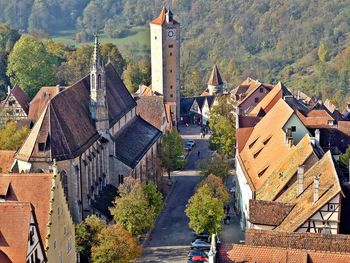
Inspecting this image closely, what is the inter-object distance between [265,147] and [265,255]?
1089 inches

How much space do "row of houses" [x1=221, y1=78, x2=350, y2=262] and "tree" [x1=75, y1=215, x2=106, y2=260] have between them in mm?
13160

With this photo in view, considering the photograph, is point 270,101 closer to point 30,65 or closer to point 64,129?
point 64,129

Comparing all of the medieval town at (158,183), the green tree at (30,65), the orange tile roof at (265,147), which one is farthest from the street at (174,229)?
the green tree at (30,65)

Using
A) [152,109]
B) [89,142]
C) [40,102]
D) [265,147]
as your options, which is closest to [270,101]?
[152,109]

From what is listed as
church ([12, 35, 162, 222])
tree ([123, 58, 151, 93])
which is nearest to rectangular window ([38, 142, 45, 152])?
church ([12, 35, 162, 222])

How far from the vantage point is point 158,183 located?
268 ft

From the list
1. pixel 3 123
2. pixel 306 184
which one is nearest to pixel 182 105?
pixel 3 123

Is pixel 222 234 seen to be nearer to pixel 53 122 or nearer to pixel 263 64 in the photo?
pixel 53 122

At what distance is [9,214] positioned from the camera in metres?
44.0

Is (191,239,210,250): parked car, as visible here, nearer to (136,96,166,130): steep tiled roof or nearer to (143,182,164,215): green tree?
(143,182,164,215): green tree

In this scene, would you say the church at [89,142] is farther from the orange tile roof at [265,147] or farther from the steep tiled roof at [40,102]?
the steep tiled roof at [40,102]

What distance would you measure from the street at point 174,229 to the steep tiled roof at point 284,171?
10206 millimetres

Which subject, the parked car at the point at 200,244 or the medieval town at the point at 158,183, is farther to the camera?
the parked car at the point at 200,244

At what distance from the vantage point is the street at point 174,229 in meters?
63.8
